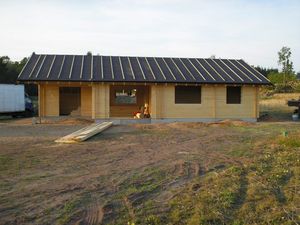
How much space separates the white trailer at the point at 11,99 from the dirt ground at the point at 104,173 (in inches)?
557

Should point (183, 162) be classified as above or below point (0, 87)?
below

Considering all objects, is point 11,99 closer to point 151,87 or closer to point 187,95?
point 151,87

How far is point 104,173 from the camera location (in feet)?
26.0

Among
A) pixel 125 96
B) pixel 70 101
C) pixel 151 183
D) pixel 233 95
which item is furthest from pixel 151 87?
pixel 151 183

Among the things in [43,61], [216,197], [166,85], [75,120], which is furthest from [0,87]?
[216,197]

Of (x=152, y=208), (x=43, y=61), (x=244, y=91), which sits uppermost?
(x=43, y=61)

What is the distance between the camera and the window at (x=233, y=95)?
74.3ft

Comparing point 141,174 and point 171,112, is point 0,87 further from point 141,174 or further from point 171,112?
point 141,174

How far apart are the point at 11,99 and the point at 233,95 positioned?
15770 millimetres

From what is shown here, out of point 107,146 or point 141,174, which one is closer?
point 141,174

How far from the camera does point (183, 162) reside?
29.2 ft

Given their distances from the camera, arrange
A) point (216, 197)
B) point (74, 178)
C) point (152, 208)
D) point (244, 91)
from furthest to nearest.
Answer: point (244, 91), point (74, 178), point (216, 197), point (152, 208)

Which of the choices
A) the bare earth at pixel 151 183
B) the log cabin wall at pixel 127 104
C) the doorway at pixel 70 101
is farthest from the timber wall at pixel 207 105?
the bare earth at pixel 151 183

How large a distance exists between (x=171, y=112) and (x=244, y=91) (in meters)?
4.50
